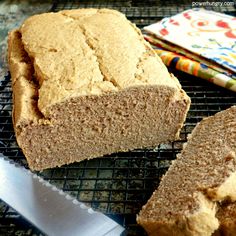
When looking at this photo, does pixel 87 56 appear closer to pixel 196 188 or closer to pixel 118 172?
pixel 118 172

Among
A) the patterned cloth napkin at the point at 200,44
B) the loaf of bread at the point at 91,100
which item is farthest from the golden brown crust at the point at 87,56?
the patterned cloth napkin at the point at 200,44

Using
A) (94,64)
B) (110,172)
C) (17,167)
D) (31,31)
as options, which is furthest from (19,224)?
(31,31)

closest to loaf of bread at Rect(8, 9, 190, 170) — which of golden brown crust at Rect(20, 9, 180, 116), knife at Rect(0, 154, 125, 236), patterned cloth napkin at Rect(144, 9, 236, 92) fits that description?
golden brown crust at Rect(20, 9, 180, 116)

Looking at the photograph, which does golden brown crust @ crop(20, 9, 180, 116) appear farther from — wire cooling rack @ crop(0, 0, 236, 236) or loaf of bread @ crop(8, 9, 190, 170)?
wire cooling rack @ crop(0, 0, 236, 236)

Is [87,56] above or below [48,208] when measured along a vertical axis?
above

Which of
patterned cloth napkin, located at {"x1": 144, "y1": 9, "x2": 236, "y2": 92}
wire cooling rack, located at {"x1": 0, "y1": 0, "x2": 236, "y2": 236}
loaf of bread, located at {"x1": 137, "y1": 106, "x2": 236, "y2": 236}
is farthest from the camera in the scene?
patterned cloth napkin, located at {"x1": 144, "y1": 9, "x2": 236, "y2": 92}

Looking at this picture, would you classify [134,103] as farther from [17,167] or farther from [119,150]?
[17,167]

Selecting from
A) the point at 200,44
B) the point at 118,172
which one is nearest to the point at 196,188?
the point at 118,172
